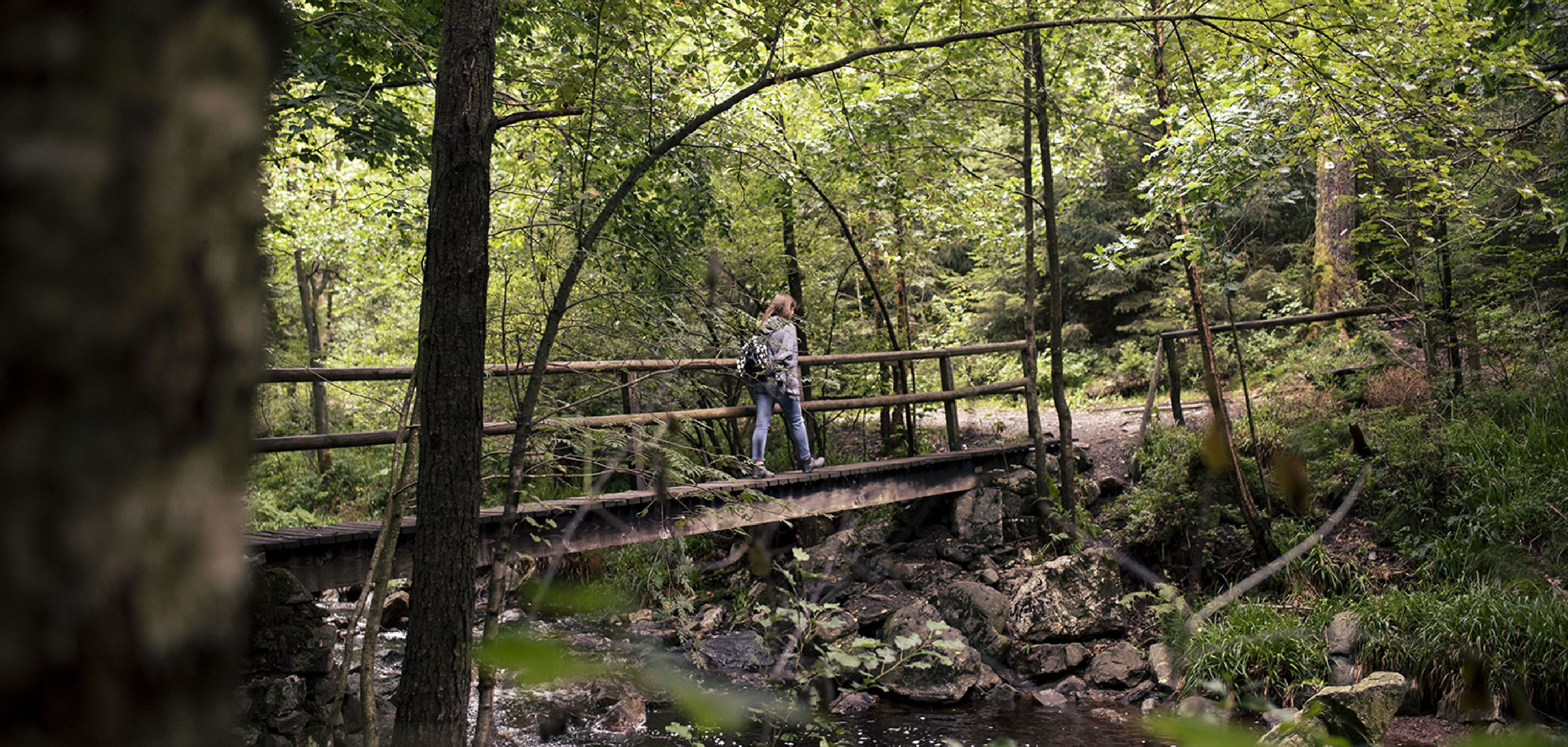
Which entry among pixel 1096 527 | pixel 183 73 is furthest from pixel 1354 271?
pixel 183 73

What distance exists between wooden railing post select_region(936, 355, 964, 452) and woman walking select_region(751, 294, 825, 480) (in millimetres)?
1956

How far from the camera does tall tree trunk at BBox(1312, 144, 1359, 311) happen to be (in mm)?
12289

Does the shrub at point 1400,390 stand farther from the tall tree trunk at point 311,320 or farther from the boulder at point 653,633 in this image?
the tall tree trunk at point 311,320

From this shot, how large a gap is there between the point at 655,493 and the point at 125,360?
4950 mm

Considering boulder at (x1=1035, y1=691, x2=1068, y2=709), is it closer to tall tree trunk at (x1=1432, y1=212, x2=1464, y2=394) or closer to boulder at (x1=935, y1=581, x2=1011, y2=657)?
boulder at (x1=935, y1=581, x2=1011, y2=657)

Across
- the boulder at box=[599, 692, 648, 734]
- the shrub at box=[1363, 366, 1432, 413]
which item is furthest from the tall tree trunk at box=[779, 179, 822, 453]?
A: the shrub at box=[1363, 366, 1432, 413]

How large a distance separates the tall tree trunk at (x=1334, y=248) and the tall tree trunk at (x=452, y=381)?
12.7m

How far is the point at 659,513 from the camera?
6223mm

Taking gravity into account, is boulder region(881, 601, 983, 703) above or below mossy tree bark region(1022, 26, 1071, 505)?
below

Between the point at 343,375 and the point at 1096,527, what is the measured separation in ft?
24.1

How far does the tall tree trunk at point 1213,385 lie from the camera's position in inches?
294

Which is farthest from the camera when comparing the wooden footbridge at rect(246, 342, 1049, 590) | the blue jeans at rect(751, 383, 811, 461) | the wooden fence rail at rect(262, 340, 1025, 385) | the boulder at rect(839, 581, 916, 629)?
the boulder at rect(839, 581, 916, 629)

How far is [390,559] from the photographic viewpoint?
335cm

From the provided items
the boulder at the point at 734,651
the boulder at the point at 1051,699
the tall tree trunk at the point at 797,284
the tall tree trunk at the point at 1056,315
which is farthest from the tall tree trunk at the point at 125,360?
the tall tree trunk at the point at 797,284
